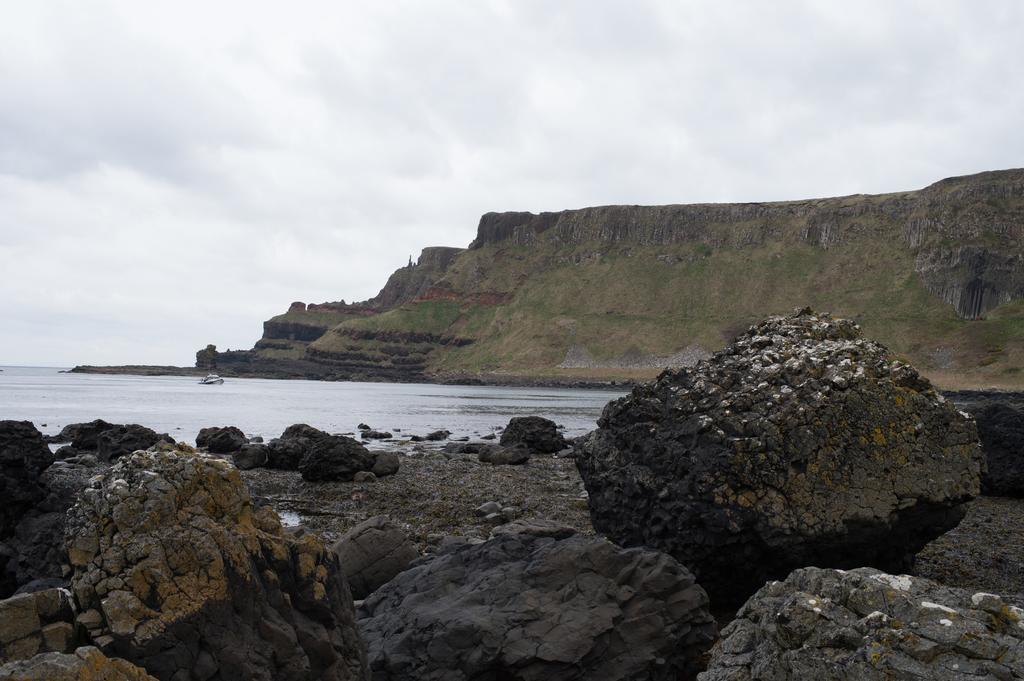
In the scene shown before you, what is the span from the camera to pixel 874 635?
4.09 metres

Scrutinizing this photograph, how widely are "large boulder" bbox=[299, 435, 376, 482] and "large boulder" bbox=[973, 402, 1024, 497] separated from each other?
17.7 meters

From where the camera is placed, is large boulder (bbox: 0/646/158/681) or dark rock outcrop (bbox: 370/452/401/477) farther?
dark rock outcrop (bbox: 370/452/401/477)

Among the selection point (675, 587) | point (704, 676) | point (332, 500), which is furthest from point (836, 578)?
point (332, 500)

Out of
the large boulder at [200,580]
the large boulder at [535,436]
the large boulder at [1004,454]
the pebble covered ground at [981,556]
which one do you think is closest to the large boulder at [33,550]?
the large boulder at [200,580]

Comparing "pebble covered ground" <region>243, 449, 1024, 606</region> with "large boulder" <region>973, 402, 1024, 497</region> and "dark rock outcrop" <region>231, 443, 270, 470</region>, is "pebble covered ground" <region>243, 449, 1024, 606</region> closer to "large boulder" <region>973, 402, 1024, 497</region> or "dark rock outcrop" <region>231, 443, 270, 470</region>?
"large boulder" <region>973, 402, 1024, 497</region>

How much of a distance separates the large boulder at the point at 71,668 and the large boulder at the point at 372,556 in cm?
592

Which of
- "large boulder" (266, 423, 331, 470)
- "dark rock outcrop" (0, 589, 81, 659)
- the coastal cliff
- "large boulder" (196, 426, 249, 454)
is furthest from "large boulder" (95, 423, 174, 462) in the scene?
the coastal cliff

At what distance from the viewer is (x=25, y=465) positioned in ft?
44.6

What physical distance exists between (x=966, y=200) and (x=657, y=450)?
18890cm

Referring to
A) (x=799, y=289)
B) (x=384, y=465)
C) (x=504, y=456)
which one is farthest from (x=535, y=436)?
(x=799, y=289)

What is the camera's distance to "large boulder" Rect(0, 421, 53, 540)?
1280cm

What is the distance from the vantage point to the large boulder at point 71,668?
3.51 m

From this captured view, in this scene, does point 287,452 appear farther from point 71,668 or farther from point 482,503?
point 71,668

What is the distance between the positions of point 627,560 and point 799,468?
2.87 m
